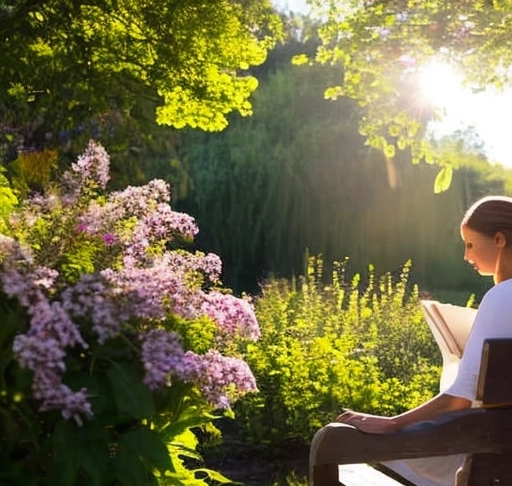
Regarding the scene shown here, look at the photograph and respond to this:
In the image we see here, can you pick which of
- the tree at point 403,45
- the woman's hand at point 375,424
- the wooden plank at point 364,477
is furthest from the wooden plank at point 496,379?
the tree at point 403,45

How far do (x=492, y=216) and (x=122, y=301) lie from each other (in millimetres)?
1098

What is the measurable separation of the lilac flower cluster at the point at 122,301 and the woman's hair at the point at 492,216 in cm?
74

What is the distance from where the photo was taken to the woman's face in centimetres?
297

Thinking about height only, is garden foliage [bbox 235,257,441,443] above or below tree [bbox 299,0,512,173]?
below

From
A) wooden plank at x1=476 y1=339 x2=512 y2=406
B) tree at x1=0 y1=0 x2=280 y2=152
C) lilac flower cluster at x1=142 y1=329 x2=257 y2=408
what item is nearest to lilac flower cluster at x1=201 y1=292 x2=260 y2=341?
lilac flower cluster at x1=142 y1=329 x2=257 y2=408

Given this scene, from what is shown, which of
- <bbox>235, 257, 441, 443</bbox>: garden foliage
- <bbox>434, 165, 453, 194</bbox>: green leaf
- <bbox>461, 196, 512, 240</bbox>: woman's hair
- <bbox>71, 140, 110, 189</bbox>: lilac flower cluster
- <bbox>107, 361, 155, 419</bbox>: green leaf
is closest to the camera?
<bbox>107, 361, 155, 419</bbox>: green leaf

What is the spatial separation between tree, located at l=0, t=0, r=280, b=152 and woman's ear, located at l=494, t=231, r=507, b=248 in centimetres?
236

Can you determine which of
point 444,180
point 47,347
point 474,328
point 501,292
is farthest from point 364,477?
point 444,180

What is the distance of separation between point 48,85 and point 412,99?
5.08 m

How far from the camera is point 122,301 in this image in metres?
2.62

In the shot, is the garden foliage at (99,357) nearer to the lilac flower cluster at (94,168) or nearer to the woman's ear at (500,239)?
the lilac flower cluster at (94,168)

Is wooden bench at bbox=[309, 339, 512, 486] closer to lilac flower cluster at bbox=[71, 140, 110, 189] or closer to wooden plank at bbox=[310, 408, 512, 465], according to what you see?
wooden plank at bbox=[310, 408, 512, 465]

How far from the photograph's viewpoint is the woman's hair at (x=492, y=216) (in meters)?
2.94

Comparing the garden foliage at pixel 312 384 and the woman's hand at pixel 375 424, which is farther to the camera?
the garden foliage at pixel 312 384
